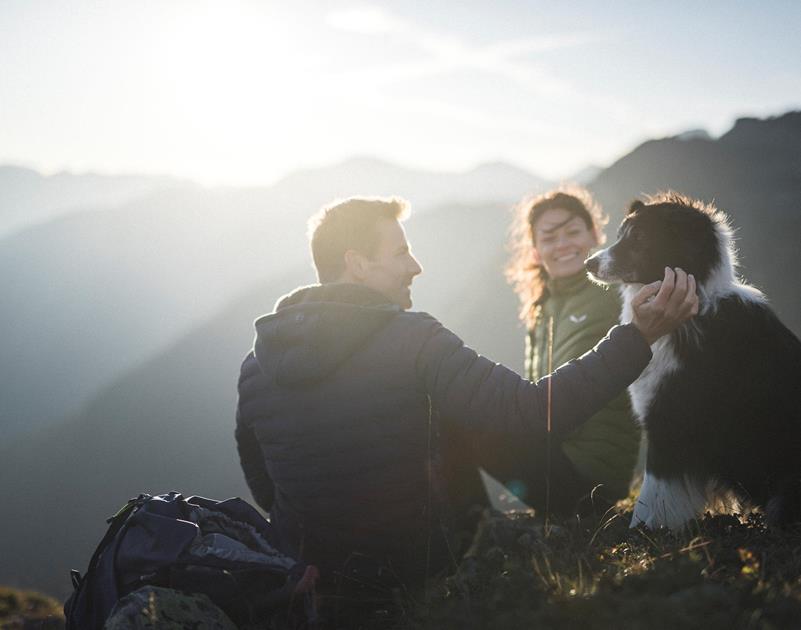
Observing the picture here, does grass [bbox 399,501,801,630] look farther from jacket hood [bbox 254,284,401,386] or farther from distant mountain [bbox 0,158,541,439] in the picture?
distant mountain [bbox 0,158,541,439]

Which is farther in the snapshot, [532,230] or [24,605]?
[24,605]

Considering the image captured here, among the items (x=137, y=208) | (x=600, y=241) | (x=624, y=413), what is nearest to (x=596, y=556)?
(x=624, y=413)

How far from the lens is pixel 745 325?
155 inches

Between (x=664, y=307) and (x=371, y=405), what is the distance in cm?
152

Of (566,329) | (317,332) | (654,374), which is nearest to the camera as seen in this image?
(317,332)

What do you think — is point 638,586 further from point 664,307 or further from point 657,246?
point 657,246

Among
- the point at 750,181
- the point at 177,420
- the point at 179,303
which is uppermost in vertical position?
the point at 750,181

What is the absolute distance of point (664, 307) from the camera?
3.21 metres

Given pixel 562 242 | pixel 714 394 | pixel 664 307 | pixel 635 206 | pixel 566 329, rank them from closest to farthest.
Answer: pixel 664 307, pixel 714 394, pixel 635 206, pixel 566 329, pixel 562 242

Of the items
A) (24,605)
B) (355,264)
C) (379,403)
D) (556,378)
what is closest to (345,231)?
(355,264)

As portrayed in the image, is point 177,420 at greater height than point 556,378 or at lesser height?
lesser

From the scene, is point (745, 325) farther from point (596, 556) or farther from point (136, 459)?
point (136, 459)

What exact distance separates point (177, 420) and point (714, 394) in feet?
405

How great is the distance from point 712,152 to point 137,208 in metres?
149
